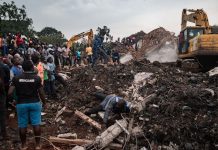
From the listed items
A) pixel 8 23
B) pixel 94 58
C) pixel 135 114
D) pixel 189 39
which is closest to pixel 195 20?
pixel 189 39

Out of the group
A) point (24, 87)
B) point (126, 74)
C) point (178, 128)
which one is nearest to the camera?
point (24, 87)

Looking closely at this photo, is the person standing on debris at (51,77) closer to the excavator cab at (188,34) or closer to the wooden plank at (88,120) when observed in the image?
the wooden plank at (88,120)

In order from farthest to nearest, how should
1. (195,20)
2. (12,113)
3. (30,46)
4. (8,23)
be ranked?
1. (8,23)
2. (195,20)
3. (30,46)
4. (12,113)

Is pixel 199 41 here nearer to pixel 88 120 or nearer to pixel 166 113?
pixel 166 113

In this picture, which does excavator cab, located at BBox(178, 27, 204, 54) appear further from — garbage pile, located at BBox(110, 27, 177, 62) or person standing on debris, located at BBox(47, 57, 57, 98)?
garbage pile, located at BBox(110, 27, 177, 62)

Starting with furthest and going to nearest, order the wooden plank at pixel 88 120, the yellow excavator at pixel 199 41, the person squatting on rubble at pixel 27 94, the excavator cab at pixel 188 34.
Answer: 1. the excavator cab at pixel 188 34
2. the yellow excavator at pixel 199 41
3. the wooden plank at pixel 88 120
4. the person squatting on rubble at pixel 27 94

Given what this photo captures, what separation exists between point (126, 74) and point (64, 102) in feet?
13.0

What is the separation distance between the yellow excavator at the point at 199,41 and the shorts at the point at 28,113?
9847 millimetres

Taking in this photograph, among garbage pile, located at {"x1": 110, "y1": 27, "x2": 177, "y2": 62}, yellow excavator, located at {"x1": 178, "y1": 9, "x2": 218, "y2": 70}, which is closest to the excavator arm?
yellow excavator, located at {"x1": 178, "y1": 9, "x2": 218, "y2": 70}

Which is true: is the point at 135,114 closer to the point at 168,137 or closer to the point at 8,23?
the point at 168,137

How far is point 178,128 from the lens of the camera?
8.81m

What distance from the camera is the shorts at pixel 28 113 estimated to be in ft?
24.0

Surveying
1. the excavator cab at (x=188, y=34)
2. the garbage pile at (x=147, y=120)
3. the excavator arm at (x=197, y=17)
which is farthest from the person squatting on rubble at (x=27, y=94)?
the excavator arm at (x=197, y=17)

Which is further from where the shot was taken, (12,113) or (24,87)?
(12,113)
